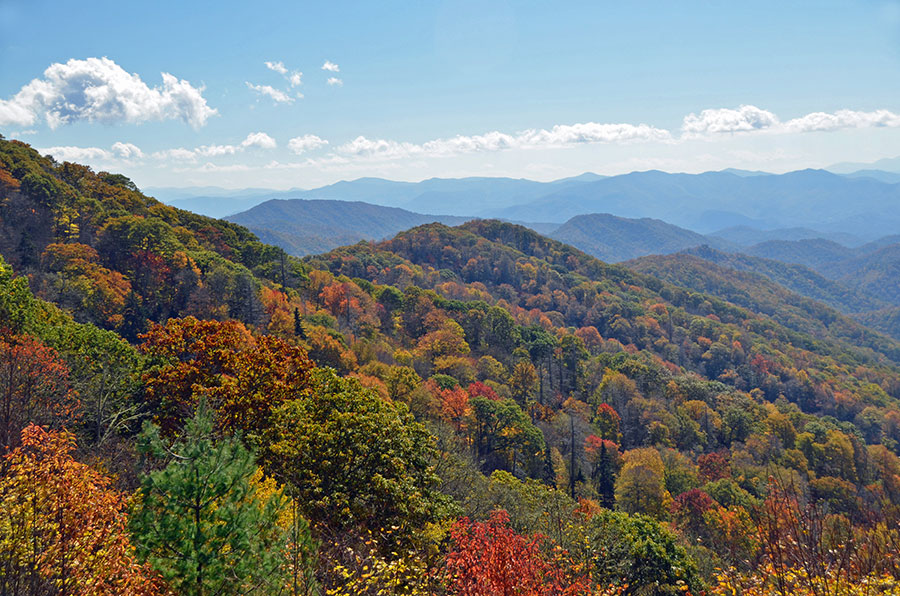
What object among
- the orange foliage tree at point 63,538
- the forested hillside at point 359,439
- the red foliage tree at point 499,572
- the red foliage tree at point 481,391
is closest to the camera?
the orange foliage tree at point 63,538

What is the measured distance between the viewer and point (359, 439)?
18281 mm

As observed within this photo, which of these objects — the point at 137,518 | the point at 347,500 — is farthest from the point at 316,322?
the point at 137,518

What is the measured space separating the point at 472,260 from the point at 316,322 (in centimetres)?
11431

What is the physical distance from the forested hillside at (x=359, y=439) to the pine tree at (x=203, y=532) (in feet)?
0.20

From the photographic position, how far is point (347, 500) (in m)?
16.8

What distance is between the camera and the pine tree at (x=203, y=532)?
10609 mm

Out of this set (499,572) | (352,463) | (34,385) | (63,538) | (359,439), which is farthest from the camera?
(34,385)

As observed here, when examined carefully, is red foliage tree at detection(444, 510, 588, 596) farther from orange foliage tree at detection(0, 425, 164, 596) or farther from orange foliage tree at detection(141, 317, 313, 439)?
orange foliage tree at detection(141, 317, 313, 439)

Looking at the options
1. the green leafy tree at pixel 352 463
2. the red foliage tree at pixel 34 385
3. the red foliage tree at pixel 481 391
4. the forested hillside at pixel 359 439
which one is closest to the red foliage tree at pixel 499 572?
the forested hillside at pixel 359 439

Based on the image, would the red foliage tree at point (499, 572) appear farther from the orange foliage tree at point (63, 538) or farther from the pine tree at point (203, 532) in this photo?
the orange foliage tree at point (63, 538)

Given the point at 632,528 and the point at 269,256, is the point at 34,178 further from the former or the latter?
the point at 632,528

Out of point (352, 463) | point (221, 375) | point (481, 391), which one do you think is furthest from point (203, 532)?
point (481, 391)

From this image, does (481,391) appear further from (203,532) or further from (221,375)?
(203,532)

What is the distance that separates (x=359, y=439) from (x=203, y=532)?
7610mm
